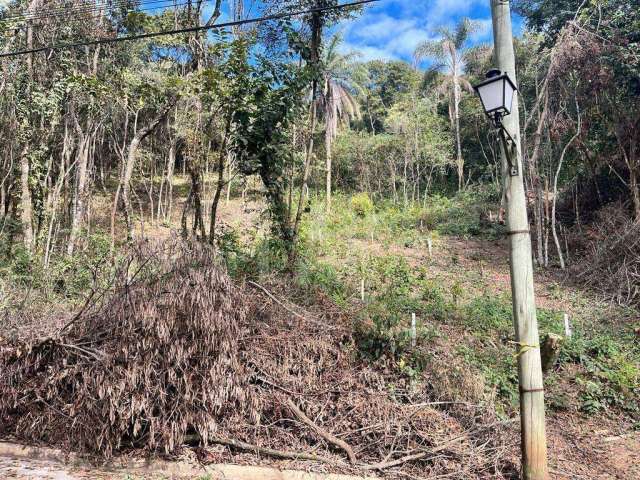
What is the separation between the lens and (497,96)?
3.76 meters

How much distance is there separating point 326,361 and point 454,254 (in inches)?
356

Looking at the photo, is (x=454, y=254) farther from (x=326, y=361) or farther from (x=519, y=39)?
(x=519, y=39)

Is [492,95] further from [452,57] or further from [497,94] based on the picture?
[452,57]

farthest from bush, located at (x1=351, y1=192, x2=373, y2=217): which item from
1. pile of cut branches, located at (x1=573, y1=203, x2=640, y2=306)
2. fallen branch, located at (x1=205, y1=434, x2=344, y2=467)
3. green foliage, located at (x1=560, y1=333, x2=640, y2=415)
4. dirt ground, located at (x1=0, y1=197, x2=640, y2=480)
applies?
fallen branch, located at (x1=205, y1=434, x2=344, y2=467)

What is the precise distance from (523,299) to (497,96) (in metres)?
1.83

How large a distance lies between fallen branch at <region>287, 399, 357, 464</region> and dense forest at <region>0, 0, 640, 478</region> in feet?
0.05

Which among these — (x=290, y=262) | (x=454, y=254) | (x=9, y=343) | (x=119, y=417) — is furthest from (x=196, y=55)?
(x=454, y=254)

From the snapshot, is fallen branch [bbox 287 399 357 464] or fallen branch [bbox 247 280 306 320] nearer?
fallen branch [bbox 287 399 357 464]

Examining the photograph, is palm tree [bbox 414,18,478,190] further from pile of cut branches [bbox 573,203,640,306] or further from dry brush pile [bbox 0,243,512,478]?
dry brush pile [bbox 0,243,512,478]

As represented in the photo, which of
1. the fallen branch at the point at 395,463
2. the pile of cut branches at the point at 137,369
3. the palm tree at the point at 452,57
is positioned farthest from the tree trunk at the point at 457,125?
the pile of cut branches at the point at 137,369

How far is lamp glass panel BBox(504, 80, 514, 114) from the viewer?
3752mm

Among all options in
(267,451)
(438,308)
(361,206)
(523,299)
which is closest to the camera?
(523,299)

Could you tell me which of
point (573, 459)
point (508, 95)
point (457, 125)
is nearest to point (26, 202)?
point (508, 95)

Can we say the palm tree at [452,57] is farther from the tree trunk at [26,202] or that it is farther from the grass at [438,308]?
the tree trunk at [26,202]
